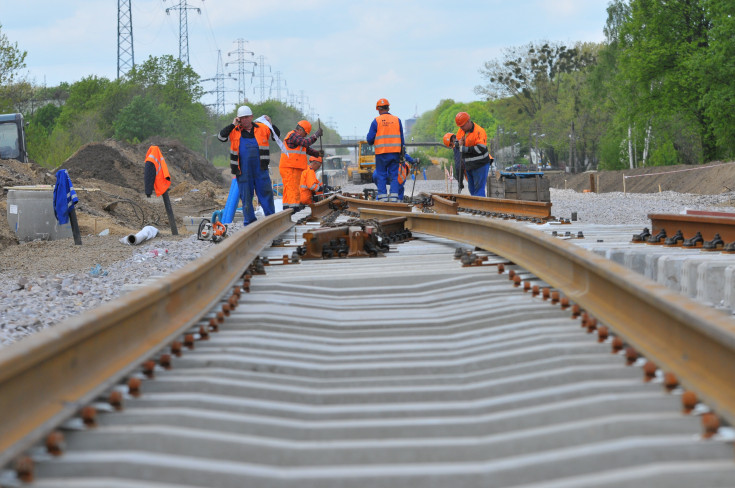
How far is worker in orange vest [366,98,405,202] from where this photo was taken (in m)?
16.0

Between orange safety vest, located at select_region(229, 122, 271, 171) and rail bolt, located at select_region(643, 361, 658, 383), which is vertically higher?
orange safety vest, located at select_region(229, 122, 271, 171)

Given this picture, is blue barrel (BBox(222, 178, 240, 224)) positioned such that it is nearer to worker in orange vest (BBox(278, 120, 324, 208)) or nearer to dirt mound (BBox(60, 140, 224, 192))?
worker in orange vest (BBox(278, 120, 324, 208))

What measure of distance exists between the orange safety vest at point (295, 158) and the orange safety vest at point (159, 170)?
2033mm

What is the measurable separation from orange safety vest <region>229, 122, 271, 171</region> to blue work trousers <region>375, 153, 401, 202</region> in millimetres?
3392

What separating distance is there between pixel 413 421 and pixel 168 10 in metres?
93.0

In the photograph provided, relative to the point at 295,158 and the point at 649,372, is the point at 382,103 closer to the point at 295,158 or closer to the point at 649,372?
the point at 295,158

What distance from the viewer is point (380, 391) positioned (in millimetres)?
3605

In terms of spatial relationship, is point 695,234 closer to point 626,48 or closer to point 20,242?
point 20,242

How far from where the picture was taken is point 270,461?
9.35ft

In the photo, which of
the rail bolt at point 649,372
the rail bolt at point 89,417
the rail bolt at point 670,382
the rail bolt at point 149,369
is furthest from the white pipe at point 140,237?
the rail bolt at point 670,382

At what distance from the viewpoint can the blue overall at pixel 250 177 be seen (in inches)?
516

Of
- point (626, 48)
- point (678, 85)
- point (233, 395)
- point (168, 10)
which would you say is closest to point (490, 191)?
point (233, 395)

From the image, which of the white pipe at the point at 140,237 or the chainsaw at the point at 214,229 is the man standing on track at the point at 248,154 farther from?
the white pipe at the point at 140,237

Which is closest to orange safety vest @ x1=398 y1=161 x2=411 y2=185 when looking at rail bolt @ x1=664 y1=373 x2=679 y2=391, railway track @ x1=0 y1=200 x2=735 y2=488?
railway track @ x1=0 y1=200 x2=735 y2=488
